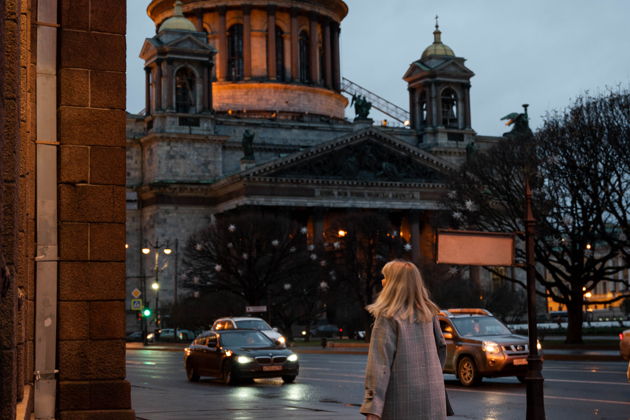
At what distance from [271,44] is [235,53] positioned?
3430 mm

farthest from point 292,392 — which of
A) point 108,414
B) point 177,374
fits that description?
point 108,414

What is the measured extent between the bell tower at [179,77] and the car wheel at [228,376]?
6032 cm

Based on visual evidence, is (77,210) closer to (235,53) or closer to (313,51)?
(235,53)

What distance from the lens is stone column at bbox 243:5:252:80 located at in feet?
337

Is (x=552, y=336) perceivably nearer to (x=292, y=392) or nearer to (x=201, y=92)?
(x=201, y=92)

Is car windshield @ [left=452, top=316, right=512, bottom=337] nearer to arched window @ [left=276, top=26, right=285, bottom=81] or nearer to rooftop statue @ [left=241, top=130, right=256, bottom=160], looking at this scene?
rooftop statue @ [left=241, top=130, right=256, bottom=160]

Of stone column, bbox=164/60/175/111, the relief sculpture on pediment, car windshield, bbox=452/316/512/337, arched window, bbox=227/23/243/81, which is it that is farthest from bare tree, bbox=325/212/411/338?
car windshield, bbox=452/316/512/337

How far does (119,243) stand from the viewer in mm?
13719

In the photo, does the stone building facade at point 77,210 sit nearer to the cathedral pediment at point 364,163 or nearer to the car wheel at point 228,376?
the car wheel at point 228,376

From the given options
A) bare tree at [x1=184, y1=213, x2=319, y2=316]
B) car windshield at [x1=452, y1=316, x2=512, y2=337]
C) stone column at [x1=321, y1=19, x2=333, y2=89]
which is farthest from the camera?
stone column at [x1=321, y1=19, x2=333, y2=89]

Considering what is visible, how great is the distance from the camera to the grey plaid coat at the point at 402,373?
324 inches

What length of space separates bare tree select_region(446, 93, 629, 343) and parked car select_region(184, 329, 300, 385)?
12.9 m

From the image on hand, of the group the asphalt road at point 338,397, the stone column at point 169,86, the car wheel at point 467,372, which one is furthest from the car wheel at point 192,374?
the stone column at point 169,86

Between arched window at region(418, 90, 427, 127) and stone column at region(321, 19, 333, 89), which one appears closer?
arched window at region(418, 90, 427, 127)
